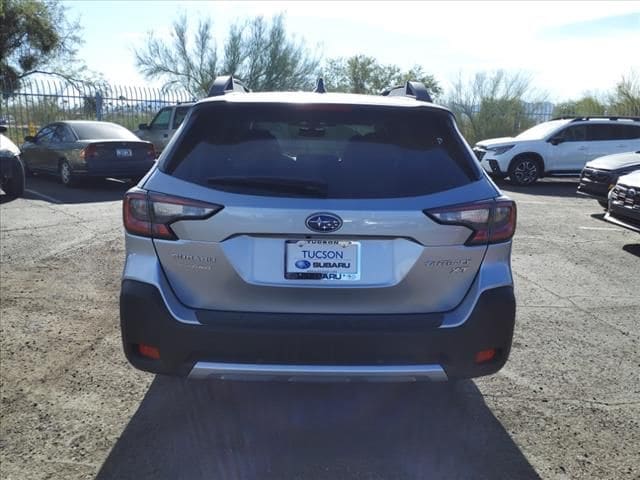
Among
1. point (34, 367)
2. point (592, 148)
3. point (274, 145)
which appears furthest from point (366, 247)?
point (592, 148)

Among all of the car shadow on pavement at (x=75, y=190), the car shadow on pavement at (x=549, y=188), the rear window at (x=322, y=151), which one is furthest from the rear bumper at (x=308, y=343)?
the car shadow on pavement at (x=549, y=188)

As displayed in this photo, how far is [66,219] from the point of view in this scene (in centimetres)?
916

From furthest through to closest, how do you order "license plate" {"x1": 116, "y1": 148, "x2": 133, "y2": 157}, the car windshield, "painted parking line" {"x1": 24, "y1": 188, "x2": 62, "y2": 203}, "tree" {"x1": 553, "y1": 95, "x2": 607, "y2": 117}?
"tree" {"x1": 553, "y1": 95, "x2": 607, "y2": 117} < the car windshield < "license plate" {"x1": 116, "y1": 148, "x2": 133, "y2": 157} < "painted parking line" {"x1": 24, "y1": 188, "x2": 62, "y2": 203}

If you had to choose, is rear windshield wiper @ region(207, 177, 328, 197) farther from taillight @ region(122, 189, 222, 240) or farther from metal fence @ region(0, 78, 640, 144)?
metal fence @ region(0, 78, 640, 144)

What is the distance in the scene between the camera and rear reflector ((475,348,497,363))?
278 cm

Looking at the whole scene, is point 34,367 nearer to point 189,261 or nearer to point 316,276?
point 189,261

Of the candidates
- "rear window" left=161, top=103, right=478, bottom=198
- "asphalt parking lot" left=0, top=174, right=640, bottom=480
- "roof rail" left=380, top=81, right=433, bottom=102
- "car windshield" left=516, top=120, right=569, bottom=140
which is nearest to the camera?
"rear window" left=161, top=103, right=478, bottom=198

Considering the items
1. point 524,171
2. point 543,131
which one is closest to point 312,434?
point 524,171

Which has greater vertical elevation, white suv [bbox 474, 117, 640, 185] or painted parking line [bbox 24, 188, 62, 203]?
white suv [bbox 474, 117, 640, 185]

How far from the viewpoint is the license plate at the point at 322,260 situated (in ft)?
8.66

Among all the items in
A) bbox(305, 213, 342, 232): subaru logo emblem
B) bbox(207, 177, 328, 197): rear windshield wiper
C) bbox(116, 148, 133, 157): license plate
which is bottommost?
bbox(116, 148, 133, 157): license plate

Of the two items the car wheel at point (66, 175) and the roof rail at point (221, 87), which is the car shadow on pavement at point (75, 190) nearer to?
the car wheel at point (66, 175)

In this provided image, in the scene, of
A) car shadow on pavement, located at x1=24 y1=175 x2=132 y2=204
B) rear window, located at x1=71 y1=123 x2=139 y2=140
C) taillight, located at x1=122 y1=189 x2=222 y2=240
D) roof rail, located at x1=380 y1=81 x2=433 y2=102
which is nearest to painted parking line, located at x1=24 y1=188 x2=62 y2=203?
car shadow on pavement, located at x1=24 y1=175 x2=132 y2=204

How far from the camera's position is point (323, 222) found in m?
2.60
